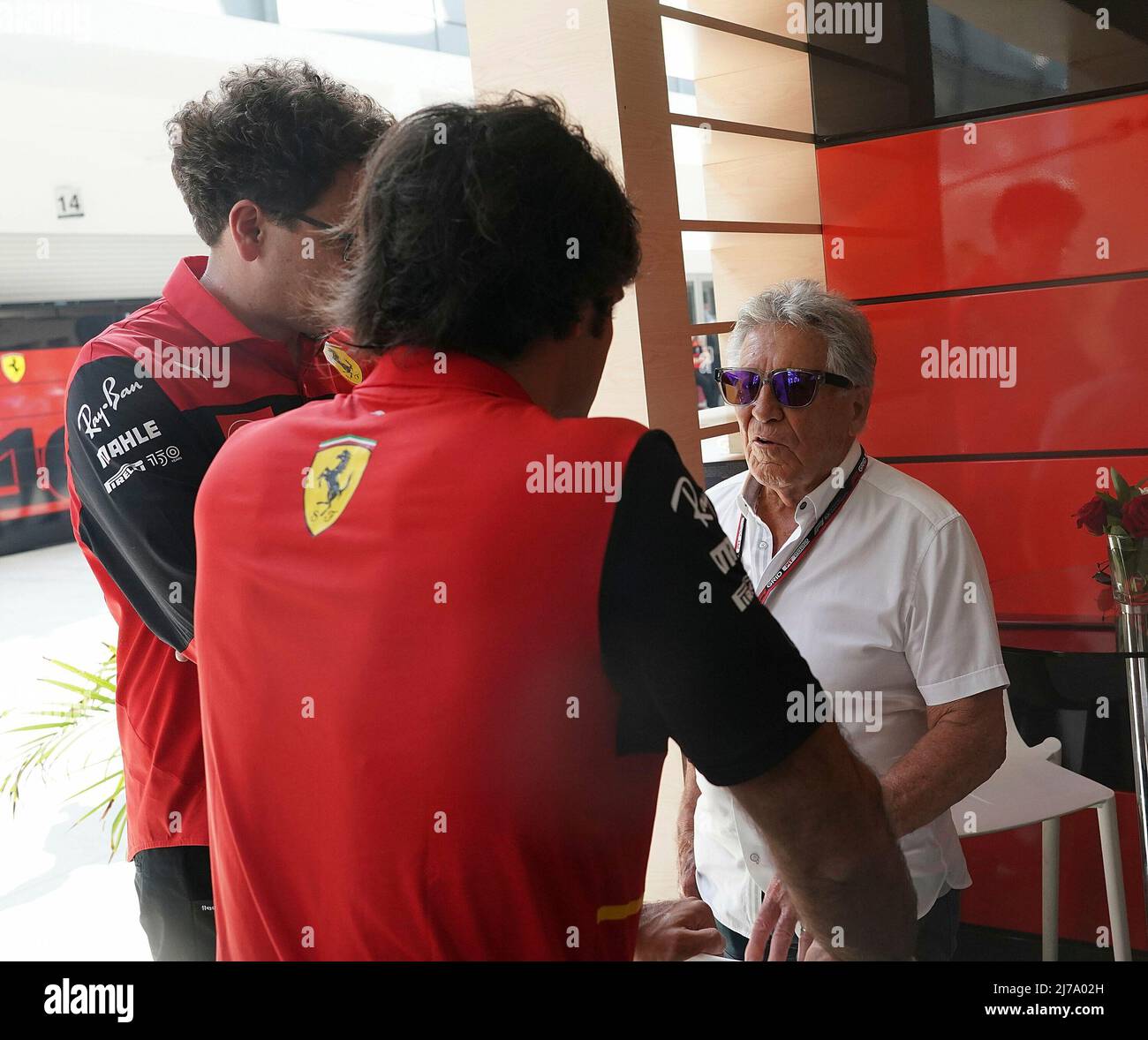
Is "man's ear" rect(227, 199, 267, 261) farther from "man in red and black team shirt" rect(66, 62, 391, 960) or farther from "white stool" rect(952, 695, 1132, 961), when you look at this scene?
"white stool" rect(952, 695, 1132, 961)

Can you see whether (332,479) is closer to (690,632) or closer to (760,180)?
(690,632)

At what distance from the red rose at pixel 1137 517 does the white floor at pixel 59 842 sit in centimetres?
107

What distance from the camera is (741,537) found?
7.19 feet

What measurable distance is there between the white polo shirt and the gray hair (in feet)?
0.89

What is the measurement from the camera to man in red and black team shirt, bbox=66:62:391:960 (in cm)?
130

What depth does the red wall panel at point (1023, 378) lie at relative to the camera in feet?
11.1

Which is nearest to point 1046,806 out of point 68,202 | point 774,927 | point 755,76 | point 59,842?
point 774,927

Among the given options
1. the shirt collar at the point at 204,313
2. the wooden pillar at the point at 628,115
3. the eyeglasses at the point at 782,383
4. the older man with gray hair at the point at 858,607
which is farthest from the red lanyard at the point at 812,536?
the shirt collar at the point at 204,313

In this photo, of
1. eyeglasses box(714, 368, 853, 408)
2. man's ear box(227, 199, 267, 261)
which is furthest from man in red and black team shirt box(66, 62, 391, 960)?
eyeglasses box(714, 368, 853, 408)

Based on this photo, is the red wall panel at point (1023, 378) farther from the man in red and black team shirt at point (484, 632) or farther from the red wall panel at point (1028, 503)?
the man in red and black team shirt at point (484, 632)

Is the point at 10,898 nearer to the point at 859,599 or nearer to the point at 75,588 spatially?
the point at 859,599

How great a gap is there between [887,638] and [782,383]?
548 mm

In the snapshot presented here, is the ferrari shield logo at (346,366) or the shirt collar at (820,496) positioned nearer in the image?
the ferrari shield logo at (346,366)
